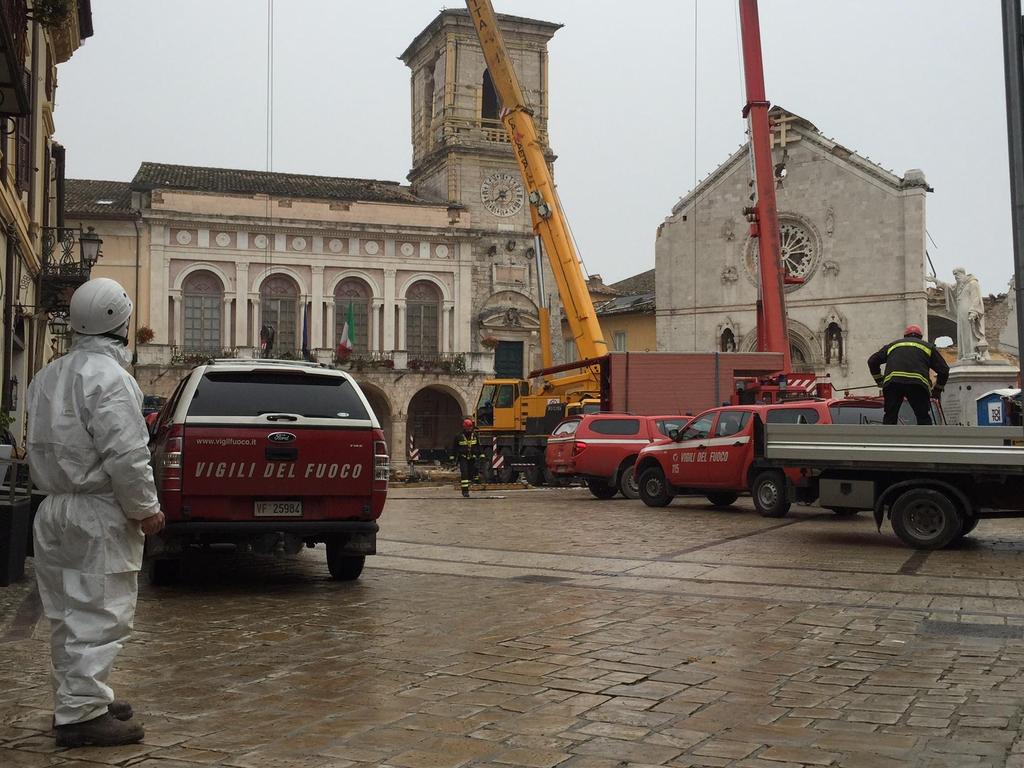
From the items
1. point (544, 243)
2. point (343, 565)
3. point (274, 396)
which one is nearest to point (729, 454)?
point (343, 565)

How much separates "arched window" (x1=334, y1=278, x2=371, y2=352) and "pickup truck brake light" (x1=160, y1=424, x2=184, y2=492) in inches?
1719

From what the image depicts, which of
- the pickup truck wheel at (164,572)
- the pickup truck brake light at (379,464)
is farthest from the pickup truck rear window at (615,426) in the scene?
the pickup truck wheel at (164,572)

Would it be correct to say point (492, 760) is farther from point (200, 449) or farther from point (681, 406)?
point (681, 406)

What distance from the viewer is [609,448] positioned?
2147cm

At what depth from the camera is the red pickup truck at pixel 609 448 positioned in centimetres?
2130

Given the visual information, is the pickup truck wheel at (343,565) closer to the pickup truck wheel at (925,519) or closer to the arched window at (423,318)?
the pickup truck wheel at (925,519)

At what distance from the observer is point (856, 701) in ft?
17.7

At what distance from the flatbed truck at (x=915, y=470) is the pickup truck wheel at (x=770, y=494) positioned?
319cm

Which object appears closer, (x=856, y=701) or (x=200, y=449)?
(x=856, y=701)

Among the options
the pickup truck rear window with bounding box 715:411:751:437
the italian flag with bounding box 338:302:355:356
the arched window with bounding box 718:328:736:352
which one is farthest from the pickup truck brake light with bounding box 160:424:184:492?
the arched window with bounding box 718:328:736:352

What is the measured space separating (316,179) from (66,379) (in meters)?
53.2

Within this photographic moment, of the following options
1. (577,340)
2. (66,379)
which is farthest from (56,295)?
(66,379)

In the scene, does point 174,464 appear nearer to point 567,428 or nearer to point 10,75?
point 10,75

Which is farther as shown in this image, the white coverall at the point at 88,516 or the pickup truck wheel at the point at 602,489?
the pickup truck wheel at the point at 602,489
